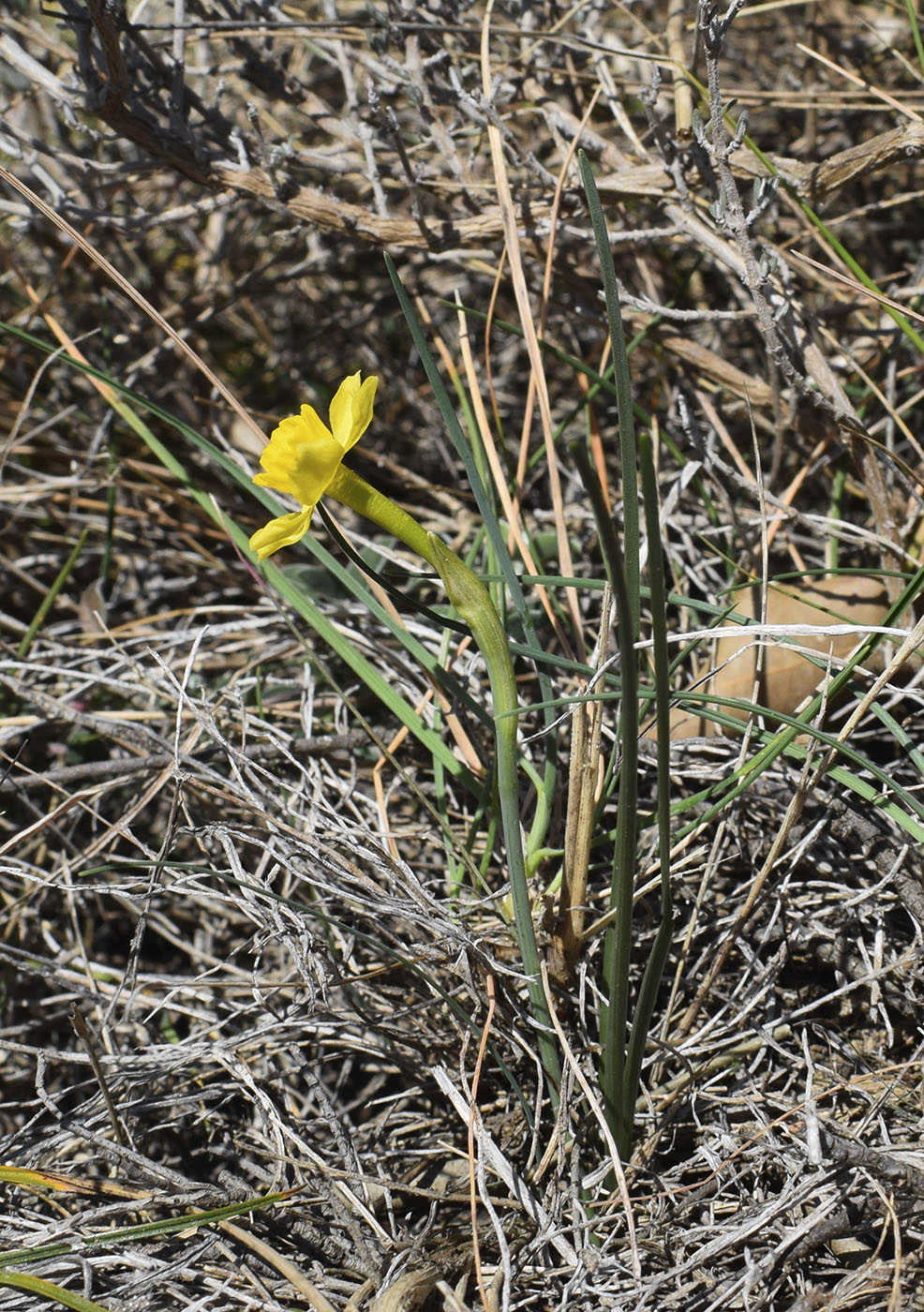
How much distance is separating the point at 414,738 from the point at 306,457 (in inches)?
28.4

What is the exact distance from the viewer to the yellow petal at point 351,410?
0.88 meters

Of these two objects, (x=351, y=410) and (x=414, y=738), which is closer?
(x=351, y=410)

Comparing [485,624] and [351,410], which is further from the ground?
[351,410]

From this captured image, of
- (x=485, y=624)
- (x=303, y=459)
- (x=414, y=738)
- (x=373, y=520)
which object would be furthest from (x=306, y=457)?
(x=414, y=738)

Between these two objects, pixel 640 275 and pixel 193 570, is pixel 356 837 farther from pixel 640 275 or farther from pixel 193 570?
pixel 640 275

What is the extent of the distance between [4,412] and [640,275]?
127 centimetres

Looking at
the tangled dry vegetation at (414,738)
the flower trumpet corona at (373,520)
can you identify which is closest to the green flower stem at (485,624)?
the flower trumpet corona at (373,520)

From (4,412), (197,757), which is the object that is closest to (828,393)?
(197,757)

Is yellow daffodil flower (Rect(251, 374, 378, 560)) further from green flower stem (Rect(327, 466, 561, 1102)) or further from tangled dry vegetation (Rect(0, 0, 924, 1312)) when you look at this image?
tangled dry vegetation (Rect(0, 0, 924, 1312))

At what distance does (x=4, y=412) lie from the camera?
1.90 m

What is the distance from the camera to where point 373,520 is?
92 cm

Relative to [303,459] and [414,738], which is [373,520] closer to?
[303,459]

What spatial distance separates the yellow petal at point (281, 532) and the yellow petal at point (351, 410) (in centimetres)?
8

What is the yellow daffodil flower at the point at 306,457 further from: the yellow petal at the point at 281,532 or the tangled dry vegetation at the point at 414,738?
the tangled dry vegetation at the point at 414,738
